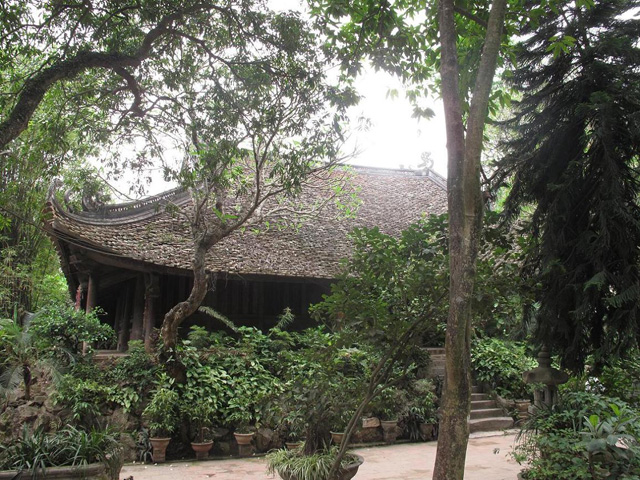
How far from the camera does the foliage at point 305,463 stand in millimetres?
4484

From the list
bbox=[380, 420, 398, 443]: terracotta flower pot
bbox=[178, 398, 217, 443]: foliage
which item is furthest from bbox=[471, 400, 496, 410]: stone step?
bbox=[178, 398, 217, 443]: foliage

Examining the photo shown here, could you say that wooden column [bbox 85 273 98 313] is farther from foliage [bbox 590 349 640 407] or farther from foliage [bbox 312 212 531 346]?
foliage [bbox 590 349 640 407]

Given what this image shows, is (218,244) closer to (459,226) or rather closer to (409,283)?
(409,283)

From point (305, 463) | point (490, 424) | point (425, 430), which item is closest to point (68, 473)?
point (305, 463)

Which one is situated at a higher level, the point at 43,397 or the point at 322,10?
the point at 322,10

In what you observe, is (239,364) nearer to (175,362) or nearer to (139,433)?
(175,362)

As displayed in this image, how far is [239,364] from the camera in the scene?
8.66 m

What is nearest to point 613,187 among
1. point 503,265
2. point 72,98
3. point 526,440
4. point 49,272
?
point 503,265

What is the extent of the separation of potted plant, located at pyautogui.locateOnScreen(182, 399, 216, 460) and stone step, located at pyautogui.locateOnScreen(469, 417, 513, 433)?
4896 mm

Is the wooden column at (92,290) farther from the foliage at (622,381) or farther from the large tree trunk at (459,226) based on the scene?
the foliage at (622,381)

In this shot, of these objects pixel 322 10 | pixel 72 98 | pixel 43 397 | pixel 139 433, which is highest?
pixel 322 10

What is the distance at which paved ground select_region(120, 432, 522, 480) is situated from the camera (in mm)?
6457

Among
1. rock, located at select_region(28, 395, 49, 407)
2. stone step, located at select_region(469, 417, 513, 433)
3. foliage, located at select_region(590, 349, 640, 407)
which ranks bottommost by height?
stone step, located at select_region(469, 417, 513, 433)

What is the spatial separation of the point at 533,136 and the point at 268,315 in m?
7.03
